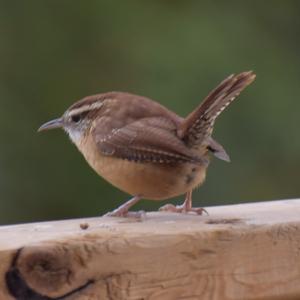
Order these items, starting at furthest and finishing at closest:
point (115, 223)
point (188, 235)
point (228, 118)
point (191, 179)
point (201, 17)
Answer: point (201, 17), point (228, 118), point (191, 179), point (115, 223), point (188, 235)

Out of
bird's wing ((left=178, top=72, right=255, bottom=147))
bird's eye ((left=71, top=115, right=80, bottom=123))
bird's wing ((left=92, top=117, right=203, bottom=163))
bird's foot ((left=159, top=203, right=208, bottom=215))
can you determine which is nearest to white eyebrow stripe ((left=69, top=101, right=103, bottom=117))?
bird's eye ((left=71, top=115, right=80, bottom=123))

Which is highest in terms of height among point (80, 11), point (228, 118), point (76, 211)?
point (80, 11)

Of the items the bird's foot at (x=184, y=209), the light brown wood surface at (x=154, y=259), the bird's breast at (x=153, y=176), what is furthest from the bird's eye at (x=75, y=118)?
the light brown wood surface at (x=154, y=259)

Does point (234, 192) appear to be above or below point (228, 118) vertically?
below

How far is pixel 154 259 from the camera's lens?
3.02m

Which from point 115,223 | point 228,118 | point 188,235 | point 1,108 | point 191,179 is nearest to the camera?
point 188,235

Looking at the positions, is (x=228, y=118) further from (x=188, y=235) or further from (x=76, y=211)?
(x=188, y=235)

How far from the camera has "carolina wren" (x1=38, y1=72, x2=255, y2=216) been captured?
4.38 m

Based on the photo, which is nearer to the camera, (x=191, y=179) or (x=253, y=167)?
(x=191, y=179)

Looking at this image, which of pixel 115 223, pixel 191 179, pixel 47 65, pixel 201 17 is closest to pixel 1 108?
pixel 47 65

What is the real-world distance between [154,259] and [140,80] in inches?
271

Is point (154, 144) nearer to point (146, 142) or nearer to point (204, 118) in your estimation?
point (146, 142)

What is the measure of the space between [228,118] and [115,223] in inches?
234

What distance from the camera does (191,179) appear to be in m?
4.42
